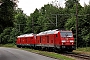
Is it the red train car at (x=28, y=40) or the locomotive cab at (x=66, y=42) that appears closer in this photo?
the locomotive cab at (x=66, y=42)

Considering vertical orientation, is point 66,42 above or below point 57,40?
below

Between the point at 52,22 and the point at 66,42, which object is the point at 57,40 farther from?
the point at 52,22

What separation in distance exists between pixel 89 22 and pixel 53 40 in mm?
19248

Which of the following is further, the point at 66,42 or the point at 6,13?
the point at 66,42

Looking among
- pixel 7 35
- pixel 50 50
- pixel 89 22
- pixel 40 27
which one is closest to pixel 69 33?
pixel 50 50

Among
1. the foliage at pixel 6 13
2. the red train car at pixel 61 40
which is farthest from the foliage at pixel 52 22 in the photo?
the red train car at pixel 61 40

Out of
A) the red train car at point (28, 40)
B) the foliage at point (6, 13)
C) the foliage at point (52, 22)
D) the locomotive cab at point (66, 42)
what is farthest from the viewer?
the red train car at point (28, 40)

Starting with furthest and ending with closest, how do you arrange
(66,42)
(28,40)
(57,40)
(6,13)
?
(28,40) < (57,40) < (66,42) < (6,13)

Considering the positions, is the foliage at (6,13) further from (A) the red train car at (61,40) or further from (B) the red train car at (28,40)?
(B) the red train car at (28,40)

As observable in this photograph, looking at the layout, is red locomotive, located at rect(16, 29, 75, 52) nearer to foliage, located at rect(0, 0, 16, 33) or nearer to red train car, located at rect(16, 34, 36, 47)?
foliage, located at rect(0, 0, 16, 33)

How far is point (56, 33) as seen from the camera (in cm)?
3866

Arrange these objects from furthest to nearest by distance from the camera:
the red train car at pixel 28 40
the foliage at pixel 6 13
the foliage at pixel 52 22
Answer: the red train car at pixel 28 40, the foliage at pixel 52 22, the foliage at pixel 6 13

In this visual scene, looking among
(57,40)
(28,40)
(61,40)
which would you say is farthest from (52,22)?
(61,40)

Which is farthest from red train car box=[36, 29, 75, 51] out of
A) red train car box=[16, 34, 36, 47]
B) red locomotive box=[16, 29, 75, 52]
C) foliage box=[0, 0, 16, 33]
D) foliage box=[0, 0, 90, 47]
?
red train car box=[16, 34, 36, 47]
